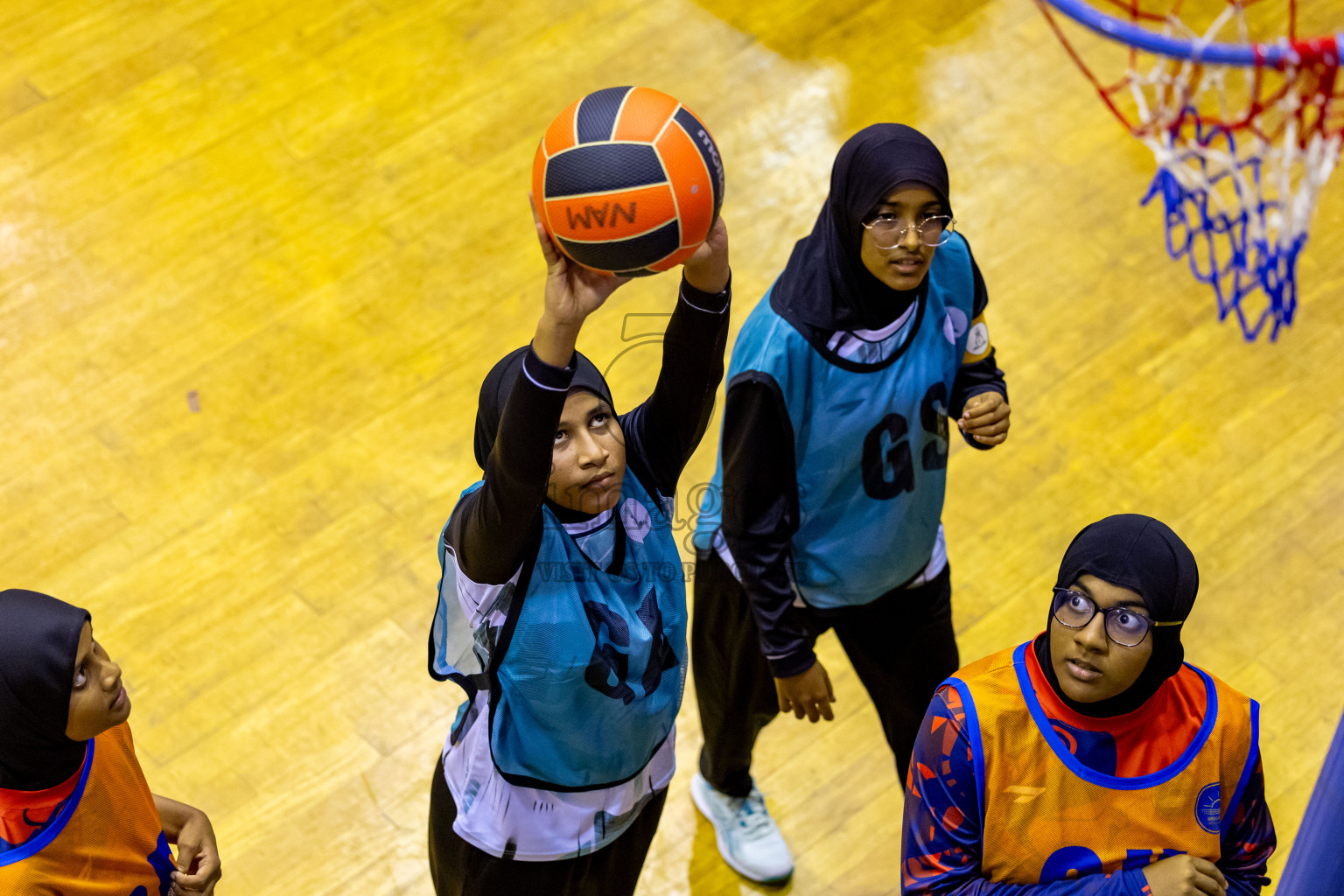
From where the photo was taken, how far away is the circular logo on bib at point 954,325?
245cm

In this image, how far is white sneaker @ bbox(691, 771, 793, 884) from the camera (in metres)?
2.99

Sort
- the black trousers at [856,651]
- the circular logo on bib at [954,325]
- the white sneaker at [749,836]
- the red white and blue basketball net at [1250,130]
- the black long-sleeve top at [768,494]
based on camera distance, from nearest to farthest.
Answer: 1. the red white and blue basketball net at [1250,130]
2. the black long-sleeve top at [768,494]
3. the circular logo on bib at [954,325]
4. the black trousers at [856,651]
5. the white sneaker at [749,836]

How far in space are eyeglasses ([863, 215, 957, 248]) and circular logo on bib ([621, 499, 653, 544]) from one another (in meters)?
0.61

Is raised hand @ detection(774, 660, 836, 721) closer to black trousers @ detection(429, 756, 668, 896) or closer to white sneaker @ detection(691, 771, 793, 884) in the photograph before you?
black trousers @ detection(429, 756, 668, 896)

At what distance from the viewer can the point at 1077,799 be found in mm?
1968

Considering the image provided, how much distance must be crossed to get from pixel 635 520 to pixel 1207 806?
93cm

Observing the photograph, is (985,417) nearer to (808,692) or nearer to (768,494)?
(768,494)

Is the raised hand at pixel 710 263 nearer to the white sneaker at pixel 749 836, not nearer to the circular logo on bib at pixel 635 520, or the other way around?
the circular logo on bib at pixel 635 520

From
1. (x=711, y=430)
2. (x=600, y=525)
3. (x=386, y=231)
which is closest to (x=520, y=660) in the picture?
(x=600, y=525)

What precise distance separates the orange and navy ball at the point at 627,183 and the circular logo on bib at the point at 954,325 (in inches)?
24.9

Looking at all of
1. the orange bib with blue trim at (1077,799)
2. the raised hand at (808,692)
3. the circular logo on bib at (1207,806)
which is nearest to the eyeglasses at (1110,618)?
the orange bib with blue trim at (1077,799)

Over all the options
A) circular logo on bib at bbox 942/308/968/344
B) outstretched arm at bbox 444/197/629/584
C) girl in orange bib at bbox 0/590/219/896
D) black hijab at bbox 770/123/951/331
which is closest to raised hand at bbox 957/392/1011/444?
circular logo on bib at bbox 942/308/968/344

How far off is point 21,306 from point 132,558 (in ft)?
3.49

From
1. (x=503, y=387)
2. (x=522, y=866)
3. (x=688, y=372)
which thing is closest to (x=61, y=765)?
(x=522, y=866)
